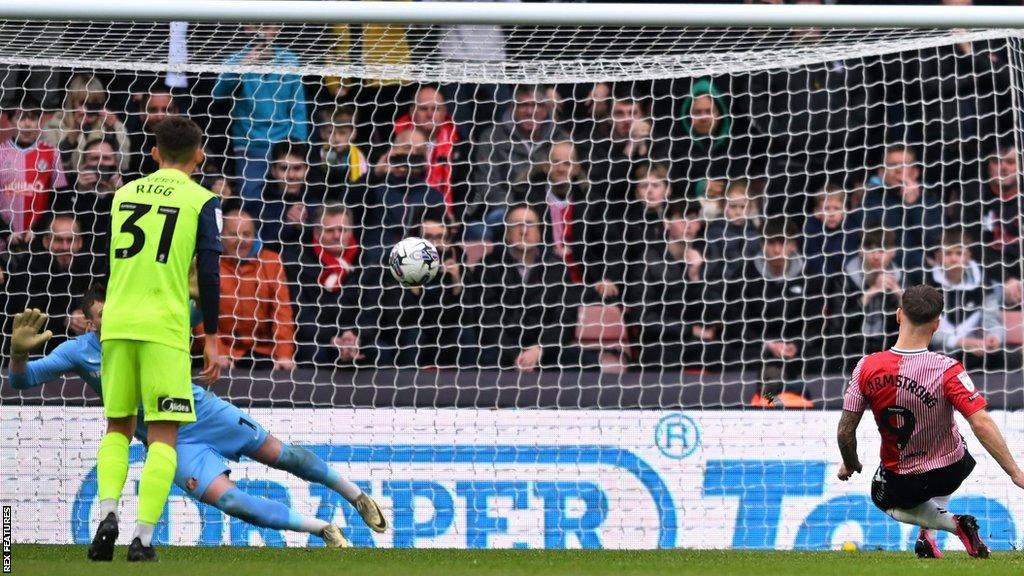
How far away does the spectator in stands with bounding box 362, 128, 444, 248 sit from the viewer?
9070mm

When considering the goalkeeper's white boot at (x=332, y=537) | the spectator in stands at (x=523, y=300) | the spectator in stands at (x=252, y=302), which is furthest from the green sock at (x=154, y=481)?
the spectator in stands at (x=523, y=300)

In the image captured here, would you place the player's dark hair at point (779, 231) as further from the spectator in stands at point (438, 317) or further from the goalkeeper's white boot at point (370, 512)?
the goalkeeper's white boot at point (370, 512)

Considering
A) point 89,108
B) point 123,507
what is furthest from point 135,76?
point 123,507

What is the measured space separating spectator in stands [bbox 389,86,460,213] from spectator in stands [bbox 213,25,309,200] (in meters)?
0.68

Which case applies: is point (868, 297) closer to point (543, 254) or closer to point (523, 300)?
point (543, 254)

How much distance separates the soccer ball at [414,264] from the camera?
7539mm

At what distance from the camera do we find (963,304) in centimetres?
910

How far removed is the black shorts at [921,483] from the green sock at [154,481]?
3.13 meters

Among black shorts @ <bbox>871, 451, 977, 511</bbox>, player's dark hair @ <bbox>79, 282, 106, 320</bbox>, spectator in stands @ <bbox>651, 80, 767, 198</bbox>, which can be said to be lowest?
black shorts @ <bbox>871, 451, 977, 511</bbox>

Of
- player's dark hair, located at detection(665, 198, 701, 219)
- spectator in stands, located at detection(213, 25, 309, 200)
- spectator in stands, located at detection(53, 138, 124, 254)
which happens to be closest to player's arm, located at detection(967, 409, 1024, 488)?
player's dark hair, located at detection(665, 198, 701, 219)

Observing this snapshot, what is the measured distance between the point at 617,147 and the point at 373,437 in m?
2.69

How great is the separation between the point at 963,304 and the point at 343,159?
407 centimetres

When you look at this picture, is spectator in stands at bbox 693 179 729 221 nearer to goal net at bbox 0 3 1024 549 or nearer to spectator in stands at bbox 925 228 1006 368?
goal net at bbox 0 3 1024 549

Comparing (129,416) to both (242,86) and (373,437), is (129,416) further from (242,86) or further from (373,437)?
(242,86)
